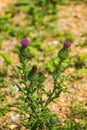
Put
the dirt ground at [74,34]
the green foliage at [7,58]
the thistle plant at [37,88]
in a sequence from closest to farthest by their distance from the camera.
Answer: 1. the thistle plant at [37,88]
2. the dirt ground at [74,34]
3. the green foliage at [7,58]

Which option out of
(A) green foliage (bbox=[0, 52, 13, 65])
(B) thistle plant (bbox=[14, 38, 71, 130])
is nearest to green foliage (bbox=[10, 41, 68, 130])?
(B) thistle plant (bbox=[14, 38, 71, 130])

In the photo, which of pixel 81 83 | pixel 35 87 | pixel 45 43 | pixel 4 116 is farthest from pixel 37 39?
pixel 35 87

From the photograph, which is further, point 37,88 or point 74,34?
point 74,34

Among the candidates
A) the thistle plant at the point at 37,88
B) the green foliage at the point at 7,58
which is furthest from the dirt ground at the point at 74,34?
the green foliage at the point at 7,58

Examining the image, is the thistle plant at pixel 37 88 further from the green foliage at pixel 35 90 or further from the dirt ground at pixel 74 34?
the dirt ground at pixel 74 34

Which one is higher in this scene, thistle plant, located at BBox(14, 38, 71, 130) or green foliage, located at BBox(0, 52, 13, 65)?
green foliage, located at BBox(0, 52, 13, 65)

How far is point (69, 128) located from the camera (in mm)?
4441

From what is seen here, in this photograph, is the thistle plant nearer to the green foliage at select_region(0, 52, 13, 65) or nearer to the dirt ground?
the dirt ground

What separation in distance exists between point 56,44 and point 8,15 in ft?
3.91

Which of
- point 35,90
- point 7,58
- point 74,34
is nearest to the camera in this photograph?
point 35,90

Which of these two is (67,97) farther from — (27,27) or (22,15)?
(22,15)

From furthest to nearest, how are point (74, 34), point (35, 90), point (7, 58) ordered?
point (74, 34) → point (7, 58) → point (35, 90)

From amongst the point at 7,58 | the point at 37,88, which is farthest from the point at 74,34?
the point at 37,88

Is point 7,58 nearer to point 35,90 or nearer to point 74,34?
point 74,34
